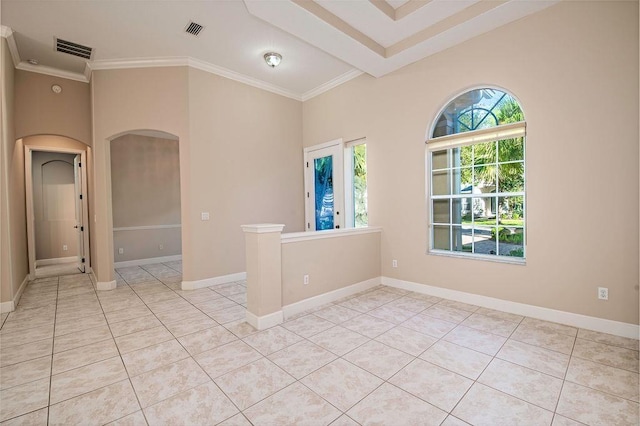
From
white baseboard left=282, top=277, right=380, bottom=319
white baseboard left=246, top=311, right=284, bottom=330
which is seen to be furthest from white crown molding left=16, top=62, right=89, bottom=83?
white baseboard left=282, top=277, right=380, bottom=319

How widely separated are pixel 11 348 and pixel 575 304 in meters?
5.38

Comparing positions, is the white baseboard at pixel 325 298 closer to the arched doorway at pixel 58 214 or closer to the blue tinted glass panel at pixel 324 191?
the blue tinted glass panel at pixel 324 191

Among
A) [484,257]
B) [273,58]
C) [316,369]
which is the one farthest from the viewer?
[273,58]

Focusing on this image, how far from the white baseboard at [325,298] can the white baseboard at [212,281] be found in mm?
1891

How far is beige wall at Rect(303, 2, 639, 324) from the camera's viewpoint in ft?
8.35

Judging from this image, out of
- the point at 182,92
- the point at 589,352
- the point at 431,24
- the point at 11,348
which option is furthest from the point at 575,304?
the point at 182,92

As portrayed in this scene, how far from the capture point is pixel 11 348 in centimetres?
258

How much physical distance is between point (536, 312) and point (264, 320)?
9.54ft

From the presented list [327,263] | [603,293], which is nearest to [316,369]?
[327,263]

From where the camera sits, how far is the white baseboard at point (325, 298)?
3268 mm

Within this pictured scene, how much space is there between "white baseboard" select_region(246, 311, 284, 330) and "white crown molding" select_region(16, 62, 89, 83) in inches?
195

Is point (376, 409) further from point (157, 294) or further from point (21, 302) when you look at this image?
point (21, 302)

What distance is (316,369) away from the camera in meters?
2.18

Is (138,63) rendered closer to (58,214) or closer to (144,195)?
(144,195)
